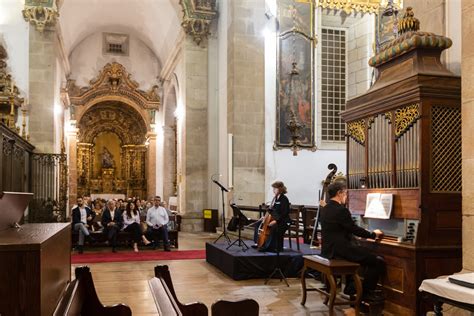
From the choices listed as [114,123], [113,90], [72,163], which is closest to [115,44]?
[113,90]

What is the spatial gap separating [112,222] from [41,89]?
195 inches

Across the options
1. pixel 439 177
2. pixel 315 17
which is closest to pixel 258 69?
pixel 315 17

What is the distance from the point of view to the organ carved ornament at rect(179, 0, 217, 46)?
17234 mm

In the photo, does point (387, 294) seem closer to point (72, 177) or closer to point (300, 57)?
point (300, 57)

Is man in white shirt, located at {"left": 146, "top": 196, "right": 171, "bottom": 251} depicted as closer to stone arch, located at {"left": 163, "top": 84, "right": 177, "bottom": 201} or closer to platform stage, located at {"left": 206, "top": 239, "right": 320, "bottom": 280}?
platform stage, located at {"left": 206, "top": 239, "right": 320, "bottom": 280}

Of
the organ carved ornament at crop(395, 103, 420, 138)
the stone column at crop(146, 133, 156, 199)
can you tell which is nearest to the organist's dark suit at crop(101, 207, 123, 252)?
the organ carved ornament at crop(395, 103, 420, 138)

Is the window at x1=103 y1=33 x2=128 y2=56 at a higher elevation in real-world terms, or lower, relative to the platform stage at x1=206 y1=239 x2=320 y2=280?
higher

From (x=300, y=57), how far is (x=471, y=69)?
1109cm

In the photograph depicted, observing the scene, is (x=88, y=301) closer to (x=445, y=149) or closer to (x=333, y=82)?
(x=445, y=149)

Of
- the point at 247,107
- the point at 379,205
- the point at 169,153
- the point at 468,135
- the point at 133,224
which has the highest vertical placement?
the point at 247,107

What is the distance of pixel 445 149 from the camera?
570cm

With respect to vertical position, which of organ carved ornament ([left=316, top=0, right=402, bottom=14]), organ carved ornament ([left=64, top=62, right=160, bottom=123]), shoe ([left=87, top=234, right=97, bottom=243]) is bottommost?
shoe ([left=87, top=234, right=97, bottom=243])

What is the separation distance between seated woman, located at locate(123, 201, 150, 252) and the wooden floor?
248cm

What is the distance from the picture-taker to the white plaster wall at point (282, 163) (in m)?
15.1
